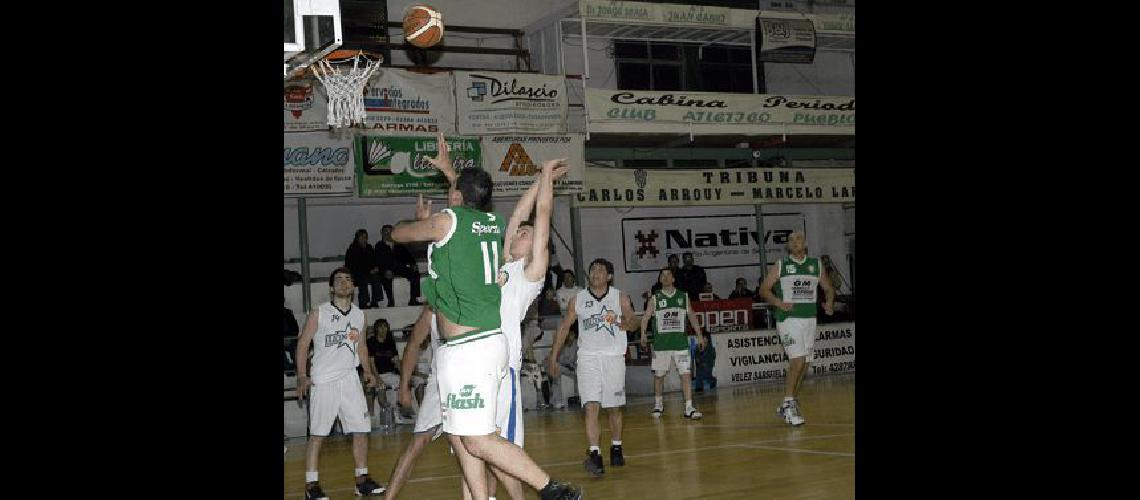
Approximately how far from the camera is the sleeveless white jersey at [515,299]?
285 inches

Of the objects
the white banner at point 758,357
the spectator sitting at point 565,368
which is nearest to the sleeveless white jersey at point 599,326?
the spectator sitting at point 565,368

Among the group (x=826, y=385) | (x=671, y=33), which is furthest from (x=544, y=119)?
(x=826, y=385)

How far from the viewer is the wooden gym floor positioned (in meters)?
8.74

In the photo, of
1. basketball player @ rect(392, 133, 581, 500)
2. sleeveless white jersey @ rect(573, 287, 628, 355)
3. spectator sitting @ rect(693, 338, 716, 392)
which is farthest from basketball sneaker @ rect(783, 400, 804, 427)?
basketball player @ rect(392, 133, 581, 500)

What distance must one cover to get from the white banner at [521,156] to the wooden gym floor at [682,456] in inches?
189

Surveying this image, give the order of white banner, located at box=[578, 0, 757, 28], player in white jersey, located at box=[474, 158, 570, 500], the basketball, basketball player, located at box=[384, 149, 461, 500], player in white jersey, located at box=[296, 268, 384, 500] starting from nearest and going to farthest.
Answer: player in white jersey, located at box=[474, 158, 570, 500], basketball player, located at box=[384, 149, 461, 500], player in white jersey, located at box=[296, 268, 384, 500], the basketball, white banner, located at box=[578, 0, 757, 28]

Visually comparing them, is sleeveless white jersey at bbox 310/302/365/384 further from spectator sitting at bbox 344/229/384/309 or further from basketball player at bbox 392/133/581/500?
spectator sitting at bbox 344/229/384/309

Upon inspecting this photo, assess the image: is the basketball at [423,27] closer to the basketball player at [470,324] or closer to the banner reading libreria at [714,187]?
the basketball player at [470,324]

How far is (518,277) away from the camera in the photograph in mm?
7418

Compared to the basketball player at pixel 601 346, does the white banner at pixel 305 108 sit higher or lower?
higher

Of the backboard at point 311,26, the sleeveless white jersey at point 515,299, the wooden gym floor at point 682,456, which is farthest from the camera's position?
the wooden gym floor at point 682,456

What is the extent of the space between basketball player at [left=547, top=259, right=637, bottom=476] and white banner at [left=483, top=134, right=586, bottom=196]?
9.34 metres
